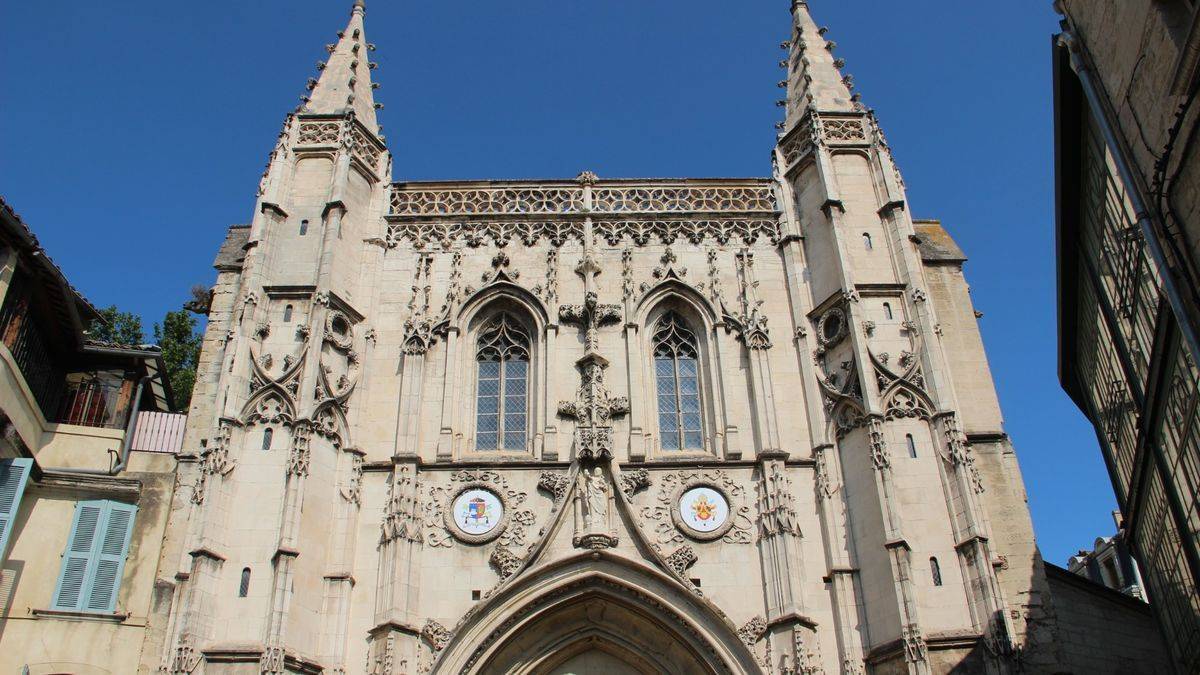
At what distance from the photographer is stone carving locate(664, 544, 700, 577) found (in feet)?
52.2

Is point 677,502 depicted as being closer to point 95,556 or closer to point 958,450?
point 958,450

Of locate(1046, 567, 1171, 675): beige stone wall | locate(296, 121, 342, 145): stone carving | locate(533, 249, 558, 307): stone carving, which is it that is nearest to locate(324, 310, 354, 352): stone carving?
locate(533, 249, 558, 307): stone carving

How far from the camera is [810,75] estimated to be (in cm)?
2098

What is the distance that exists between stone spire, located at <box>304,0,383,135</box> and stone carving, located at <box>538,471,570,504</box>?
8484 millimetres

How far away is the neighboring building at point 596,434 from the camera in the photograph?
15.0 meters

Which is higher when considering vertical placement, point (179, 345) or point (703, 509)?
point (179, 345)

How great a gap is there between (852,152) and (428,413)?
31.4 feet

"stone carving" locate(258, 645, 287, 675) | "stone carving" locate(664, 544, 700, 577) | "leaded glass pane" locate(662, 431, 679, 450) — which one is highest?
"leaded glass pane" locate(662, 431, 679, 450)

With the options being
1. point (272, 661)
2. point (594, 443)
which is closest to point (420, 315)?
point (594, 443)

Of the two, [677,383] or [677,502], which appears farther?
[677,383]

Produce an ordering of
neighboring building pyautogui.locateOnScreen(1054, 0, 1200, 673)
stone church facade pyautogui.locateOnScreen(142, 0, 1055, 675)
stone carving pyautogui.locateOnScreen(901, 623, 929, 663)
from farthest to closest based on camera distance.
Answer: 1. stone church facade pyautogui.locateOnScreen(142, 0, 1055, 675)
2. stone carving pyautogui.locateOnScreen(901, 623, 929, 663)
3. neighboring building pyautogui.locateOnScreen(1054, 0, 1200, 673)

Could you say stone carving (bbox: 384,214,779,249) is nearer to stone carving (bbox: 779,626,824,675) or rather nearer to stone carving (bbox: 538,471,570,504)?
stone carving (bbox: 538,471,570,504)

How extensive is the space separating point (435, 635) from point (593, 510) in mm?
3056

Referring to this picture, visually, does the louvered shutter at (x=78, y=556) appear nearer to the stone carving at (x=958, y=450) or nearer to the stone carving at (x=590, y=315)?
Result: the stone carving at (x=590, y=315)
